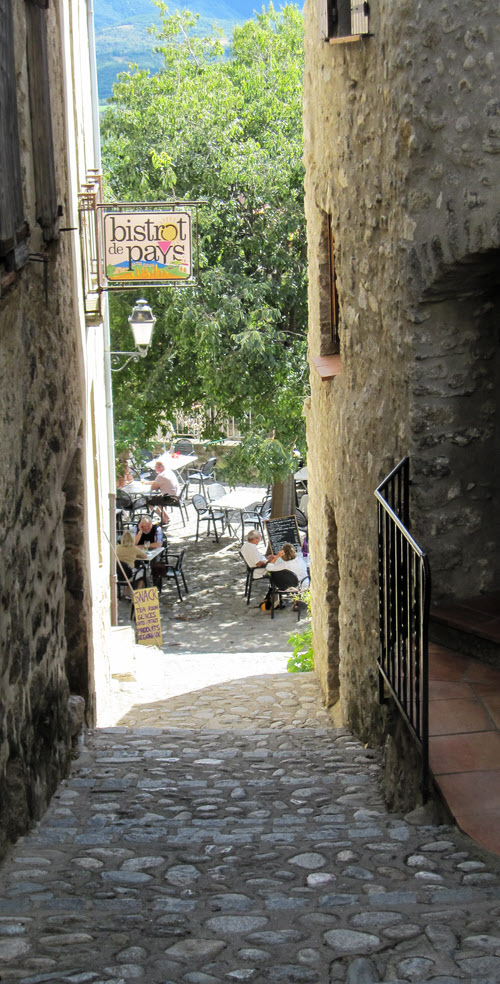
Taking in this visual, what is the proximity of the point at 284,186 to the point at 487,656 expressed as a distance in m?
10.3

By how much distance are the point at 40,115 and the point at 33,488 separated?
192 centimetres

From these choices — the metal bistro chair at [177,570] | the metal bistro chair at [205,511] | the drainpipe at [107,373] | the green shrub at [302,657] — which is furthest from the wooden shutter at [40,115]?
the metal bistro chair at [205,511]

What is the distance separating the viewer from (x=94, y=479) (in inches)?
350

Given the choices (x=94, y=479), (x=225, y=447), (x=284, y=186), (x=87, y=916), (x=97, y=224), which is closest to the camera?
(x=87, y=916)

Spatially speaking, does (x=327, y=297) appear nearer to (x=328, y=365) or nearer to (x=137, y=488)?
(x=328, y=365)

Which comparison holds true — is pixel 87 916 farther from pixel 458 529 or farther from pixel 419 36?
pixel 419 36

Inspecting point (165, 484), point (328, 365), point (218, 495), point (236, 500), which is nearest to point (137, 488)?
point (165, 484)

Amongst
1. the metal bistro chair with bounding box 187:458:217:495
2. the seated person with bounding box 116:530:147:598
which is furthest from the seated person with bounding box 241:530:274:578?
the metal bistro chair with bounding box 187:458:217:495

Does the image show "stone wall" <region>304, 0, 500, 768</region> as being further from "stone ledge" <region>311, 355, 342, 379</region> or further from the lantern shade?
the lantern shade

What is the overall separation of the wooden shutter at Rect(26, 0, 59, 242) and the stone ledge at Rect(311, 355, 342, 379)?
2357 millimetres

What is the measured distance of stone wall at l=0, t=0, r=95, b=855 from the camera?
367 cm

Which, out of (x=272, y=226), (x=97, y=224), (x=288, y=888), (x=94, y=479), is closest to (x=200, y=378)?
(x=272, y=226)

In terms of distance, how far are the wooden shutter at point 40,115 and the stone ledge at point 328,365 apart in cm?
236

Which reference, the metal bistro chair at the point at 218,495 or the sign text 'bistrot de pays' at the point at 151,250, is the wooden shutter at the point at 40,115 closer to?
the sign text 'bistrot de pays' at the point at 151,250
